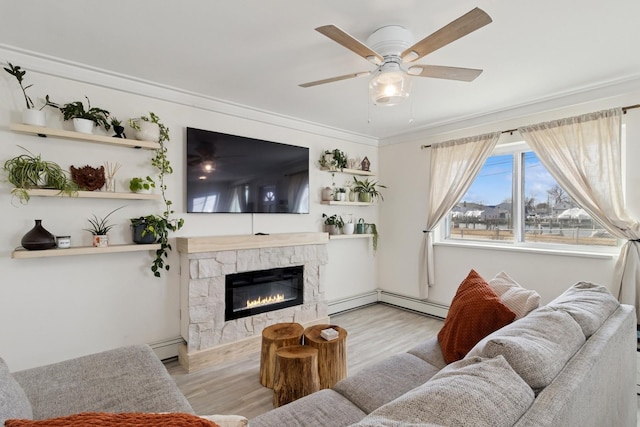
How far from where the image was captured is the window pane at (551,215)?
293cm

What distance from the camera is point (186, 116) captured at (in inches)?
114

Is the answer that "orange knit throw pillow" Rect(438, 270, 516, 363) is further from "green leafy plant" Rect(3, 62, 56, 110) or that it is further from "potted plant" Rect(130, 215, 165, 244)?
"green leafy plant" Rect(3, 62, 56, 110)

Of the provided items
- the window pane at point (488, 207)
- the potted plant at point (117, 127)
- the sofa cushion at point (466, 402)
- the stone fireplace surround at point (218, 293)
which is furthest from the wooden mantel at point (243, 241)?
the sofa cushion at point (466, 402)

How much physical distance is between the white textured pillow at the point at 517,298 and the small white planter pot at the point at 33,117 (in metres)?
3.30

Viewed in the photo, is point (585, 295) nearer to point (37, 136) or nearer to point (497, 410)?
point (497, 410)

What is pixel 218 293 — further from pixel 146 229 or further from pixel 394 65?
pixel 394 65

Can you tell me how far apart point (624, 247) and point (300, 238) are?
9.44ft

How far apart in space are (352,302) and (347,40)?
3.45 m

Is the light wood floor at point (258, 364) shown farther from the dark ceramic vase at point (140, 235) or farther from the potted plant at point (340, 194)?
the potted plant at point (340, 194)

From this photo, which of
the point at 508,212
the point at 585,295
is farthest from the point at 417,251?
the point at 585,295

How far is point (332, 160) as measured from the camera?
3.87 metres

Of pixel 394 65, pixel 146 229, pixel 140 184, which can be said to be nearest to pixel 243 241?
pixel 146 229

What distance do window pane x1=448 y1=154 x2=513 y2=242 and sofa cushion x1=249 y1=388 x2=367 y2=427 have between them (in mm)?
2956

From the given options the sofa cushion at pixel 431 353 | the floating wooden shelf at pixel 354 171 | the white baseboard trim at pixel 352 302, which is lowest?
the white baseboard trim at pixel 352 302
